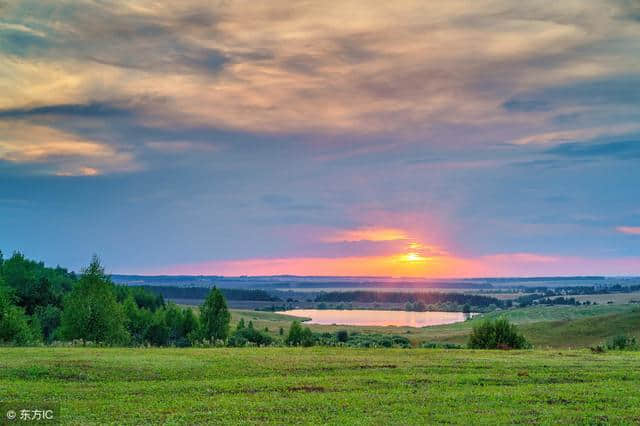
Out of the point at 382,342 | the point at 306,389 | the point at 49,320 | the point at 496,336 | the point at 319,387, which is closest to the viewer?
the point at 306,389

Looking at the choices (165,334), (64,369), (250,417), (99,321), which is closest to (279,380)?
(250,417)

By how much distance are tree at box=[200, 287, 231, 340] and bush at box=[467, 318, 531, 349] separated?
1271 inches

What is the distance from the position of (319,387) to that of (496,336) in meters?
32.5

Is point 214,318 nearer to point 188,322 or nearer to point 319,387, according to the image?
point 188,322

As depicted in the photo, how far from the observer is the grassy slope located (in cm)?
1969

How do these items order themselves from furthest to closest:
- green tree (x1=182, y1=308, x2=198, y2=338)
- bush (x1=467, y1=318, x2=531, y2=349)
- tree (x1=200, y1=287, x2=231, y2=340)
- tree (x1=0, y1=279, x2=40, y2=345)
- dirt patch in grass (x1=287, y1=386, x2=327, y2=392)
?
green tree (x1=182, y1=308, x2=198, y2=338) → tree (x1=200, y1=287, x2=231, y2=340) → tree (x1=0, y1=279, x2=40, y2=345) → bush (x1=467, y1=318, x2=531, y2=349) → dirt patch in grass (x1=287, y1=386, x2=327, y2=392)

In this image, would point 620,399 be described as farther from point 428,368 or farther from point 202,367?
point 202,367

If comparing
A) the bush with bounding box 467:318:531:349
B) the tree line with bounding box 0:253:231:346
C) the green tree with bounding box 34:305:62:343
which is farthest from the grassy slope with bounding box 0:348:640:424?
the green tree with bounding box 34:305:62:343

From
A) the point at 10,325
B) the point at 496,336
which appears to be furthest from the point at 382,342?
the point at 10,325

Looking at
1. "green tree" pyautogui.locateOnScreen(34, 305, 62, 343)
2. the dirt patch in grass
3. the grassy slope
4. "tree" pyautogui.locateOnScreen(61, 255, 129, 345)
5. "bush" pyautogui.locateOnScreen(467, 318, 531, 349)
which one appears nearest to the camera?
the grassy slope

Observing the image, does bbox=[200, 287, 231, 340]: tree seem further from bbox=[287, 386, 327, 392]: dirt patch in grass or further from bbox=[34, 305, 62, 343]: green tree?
bbox=[287, 386, 327, 392]: dirt patch in grass

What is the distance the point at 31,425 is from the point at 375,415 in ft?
34.7

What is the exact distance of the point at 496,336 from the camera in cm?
5272

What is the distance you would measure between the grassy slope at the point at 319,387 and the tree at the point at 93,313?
24099mm
